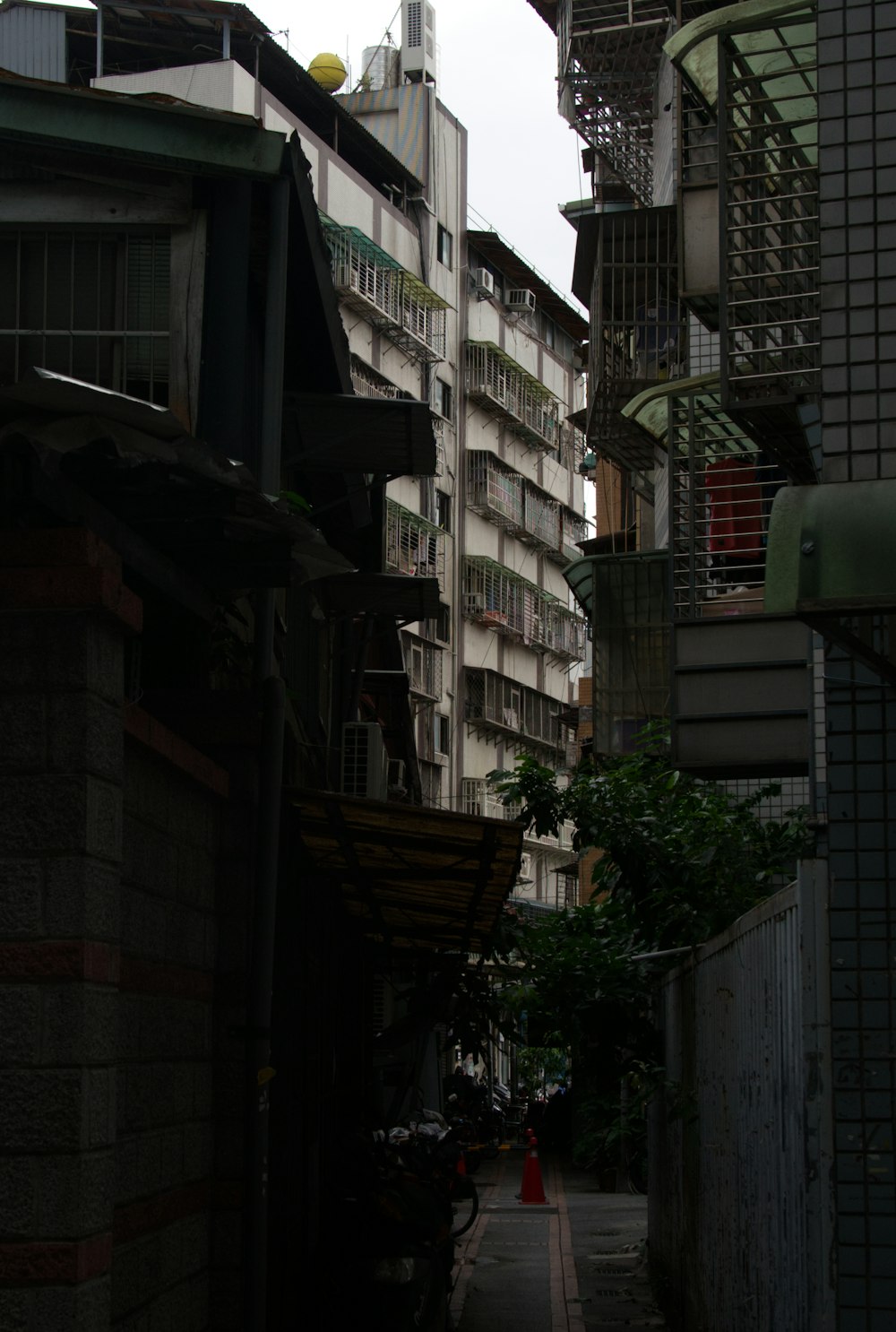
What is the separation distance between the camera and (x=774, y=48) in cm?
739

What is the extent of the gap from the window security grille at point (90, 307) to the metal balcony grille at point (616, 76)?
16.4 m

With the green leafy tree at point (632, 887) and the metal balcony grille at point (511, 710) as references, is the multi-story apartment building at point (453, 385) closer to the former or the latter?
the metal balcony grille at point (511, 710)

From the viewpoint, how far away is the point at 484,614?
2089 inches

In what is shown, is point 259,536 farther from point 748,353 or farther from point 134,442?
point 748,353

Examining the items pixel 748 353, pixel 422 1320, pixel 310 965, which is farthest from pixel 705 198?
pixel 422 1320

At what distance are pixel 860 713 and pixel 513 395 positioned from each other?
5149 cm

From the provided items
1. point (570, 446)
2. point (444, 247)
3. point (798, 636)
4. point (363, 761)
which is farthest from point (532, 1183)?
point (570, 446)

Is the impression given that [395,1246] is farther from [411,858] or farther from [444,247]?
[444,247]

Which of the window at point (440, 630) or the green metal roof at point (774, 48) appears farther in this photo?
the window at point (440, 630)

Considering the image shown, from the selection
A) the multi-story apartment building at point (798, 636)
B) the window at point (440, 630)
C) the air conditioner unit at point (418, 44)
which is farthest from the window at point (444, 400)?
the multi-story apartment building at point (798, 636)

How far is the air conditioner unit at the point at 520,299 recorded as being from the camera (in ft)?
189

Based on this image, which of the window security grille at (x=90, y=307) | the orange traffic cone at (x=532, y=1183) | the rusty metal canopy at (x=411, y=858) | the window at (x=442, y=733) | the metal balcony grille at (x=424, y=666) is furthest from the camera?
the window at (x=442, y=733)

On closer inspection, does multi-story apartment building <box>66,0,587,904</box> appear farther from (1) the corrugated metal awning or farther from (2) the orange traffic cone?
(1) the corrugated metal awning

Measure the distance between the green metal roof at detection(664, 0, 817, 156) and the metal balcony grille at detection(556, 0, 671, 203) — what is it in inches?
600
